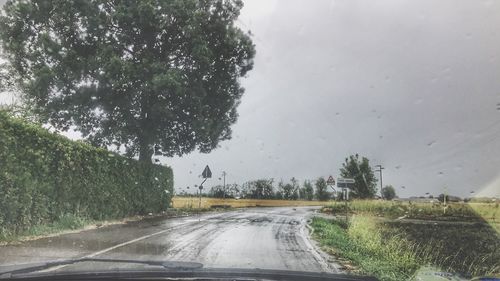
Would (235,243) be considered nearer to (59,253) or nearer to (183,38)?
(59,253)

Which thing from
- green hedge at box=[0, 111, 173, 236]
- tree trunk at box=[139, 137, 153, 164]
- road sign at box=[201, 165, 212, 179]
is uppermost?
tree trunk at box=[139, 137, 153, 164]

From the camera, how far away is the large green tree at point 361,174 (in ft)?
165

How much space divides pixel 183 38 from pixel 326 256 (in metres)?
18.5

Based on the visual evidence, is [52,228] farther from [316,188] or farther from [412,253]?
[316,188]

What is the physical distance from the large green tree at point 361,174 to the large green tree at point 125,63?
26.6 m

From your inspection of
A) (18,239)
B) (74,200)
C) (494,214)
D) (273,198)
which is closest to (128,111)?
(74,200)

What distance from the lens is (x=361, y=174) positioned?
4984cm

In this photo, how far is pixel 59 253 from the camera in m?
9.05

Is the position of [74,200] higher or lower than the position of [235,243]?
higher

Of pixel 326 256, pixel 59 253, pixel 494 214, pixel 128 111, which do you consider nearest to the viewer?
pixel 59 253

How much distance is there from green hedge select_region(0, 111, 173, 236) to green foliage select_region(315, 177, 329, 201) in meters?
42.4

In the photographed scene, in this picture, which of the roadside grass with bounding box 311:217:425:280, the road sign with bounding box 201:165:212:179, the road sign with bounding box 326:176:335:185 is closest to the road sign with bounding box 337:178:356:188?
the road sign with bounding box 326:176:335:185

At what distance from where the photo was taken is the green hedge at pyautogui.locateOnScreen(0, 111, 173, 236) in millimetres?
11203

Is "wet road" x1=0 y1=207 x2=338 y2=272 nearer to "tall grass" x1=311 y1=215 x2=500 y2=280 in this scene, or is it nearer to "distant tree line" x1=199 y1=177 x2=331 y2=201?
"tall grass" x1=311 y1=215 x2=500 y2=280
